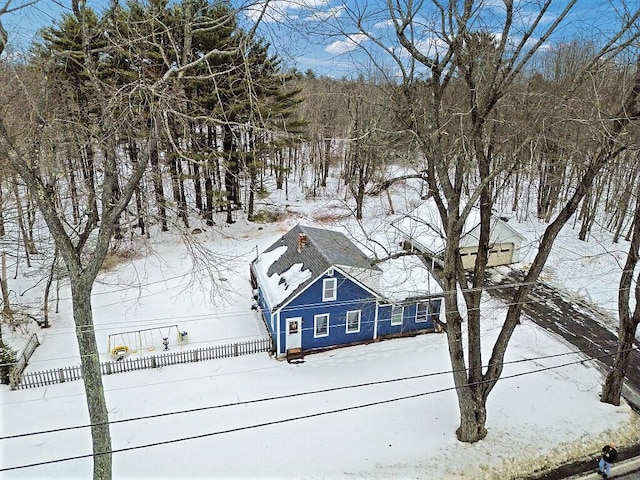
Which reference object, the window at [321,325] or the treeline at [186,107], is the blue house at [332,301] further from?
the treeline at [186,107]

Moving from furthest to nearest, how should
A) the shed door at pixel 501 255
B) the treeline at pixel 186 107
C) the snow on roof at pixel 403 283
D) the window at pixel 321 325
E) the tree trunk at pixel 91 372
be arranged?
the shed door at pixel 501 255
the snow on roof at pixel 403 283
the window at pixel 321 325
the tree trunk at pixel 91 372
the treeline at pixel 186 107

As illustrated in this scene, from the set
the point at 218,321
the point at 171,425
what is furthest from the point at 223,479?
the point at 218,321

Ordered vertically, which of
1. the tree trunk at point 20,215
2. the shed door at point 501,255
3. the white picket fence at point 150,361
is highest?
the tree trunk at point 20,215

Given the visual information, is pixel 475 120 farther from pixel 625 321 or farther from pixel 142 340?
pixel 142 340

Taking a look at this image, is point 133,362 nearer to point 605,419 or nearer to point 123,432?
point 123,432

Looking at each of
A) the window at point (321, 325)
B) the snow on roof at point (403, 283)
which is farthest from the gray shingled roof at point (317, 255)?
the window at point (321, 325)

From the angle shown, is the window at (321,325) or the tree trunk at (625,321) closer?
the tree trunk at (625,321)

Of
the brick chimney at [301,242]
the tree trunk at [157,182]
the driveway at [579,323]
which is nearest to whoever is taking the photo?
the tree trunk at [157,182]

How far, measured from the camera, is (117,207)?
612cm

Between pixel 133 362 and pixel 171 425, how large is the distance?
10.4 feet

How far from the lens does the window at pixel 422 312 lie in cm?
1496

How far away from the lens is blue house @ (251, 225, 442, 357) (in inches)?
531

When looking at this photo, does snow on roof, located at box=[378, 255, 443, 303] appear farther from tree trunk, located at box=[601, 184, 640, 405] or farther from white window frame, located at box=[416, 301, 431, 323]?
tree trunk, located at box=[601, 184, 640, 405]

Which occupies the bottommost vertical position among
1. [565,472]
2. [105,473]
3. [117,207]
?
[565,472]
